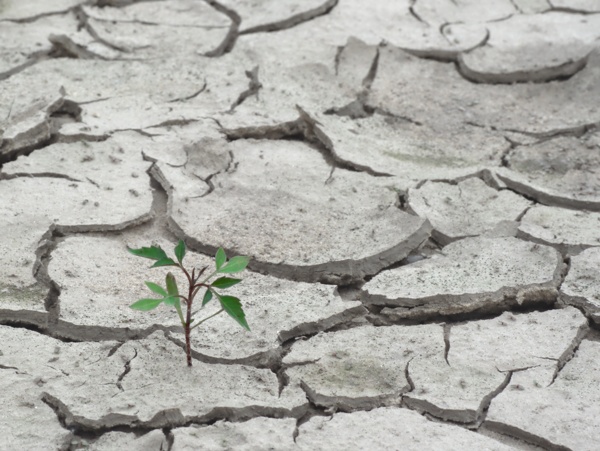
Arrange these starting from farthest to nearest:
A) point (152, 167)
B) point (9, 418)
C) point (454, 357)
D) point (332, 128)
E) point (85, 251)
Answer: point (332, 128) → point (152, 167) → point (85, 251) → point (454, 357) → point (9, 418)

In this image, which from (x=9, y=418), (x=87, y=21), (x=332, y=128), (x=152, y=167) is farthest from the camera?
(x=87, y=21)

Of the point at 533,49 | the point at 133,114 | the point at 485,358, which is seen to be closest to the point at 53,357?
the point at 485,358

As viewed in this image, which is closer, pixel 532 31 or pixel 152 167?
pixel 152 167

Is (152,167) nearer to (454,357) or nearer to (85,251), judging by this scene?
(85,251)

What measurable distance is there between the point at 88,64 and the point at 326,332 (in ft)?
5.42

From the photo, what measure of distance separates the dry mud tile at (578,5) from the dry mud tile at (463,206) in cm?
A: 144

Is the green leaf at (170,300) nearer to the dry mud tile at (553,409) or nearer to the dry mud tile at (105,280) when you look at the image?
the dry mud tile at (105,280)

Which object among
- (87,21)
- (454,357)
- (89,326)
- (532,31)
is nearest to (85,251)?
(89,326)

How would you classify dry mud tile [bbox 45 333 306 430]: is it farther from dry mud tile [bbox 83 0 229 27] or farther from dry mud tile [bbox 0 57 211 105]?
dry mud tile [bbox 83 0 229 27]

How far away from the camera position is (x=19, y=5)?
3.88m

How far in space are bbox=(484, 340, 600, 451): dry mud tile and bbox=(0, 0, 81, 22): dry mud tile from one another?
247 centimetres

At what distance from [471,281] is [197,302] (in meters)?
0.69

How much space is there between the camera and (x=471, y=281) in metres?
2.49

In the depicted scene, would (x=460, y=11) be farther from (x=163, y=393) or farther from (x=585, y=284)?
(x=163, y=393)
